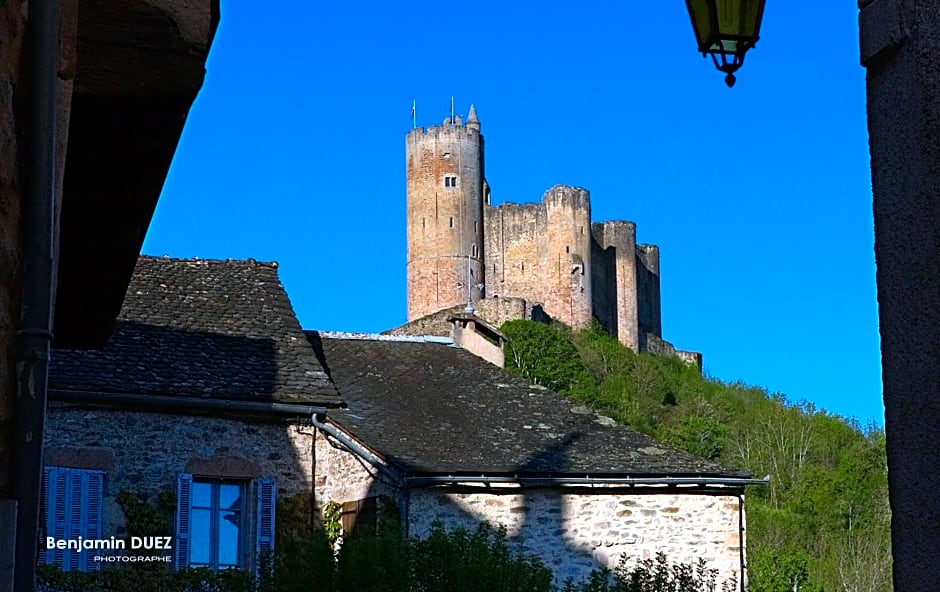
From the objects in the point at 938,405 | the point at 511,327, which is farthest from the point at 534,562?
the point at 511,327

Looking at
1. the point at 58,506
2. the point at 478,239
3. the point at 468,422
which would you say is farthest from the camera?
the point at 478,239

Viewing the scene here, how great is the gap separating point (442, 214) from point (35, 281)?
61025 mm

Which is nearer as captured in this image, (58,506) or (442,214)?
(58,506)

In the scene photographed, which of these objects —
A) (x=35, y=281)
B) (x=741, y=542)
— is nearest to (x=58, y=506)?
(x=741, y=542)

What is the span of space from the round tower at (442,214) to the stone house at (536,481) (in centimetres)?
4660

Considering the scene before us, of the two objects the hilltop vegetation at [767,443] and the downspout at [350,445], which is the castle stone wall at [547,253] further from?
the downspout at [350,445]

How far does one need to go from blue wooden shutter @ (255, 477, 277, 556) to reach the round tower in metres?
47.9

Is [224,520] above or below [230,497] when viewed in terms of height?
below

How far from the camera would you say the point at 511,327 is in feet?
173

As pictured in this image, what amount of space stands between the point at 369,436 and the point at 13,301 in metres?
12.7

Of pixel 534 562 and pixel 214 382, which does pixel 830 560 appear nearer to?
pixel 214 382

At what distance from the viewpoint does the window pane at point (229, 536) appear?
570 inches

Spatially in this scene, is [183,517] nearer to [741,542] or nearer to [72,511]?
[72,511]

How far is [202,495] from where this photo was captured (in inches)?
569
